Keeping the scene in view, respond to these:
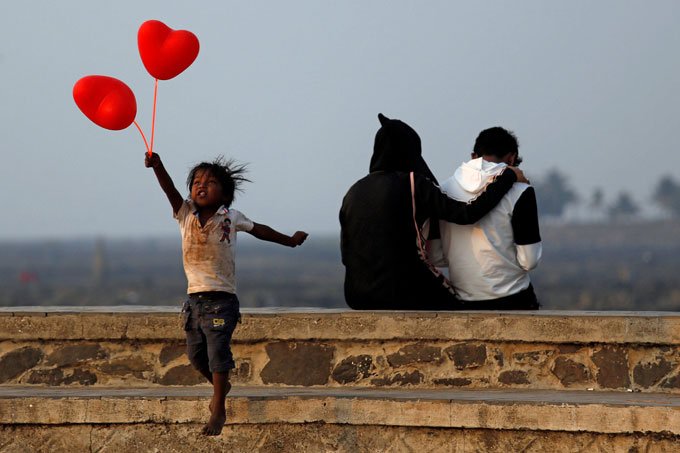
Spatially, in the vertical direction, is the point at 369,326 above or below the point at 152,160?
below

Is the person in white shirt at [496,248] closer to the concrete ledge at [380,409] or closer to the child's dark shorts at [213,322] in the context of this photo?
the concrete ledge at [380,409]

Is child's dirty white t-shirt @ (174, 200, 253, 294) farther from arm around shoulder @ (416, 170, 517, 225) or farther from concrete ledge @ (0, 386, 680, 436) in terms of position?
arm around shoulder @ (416, 170, 517, 225)

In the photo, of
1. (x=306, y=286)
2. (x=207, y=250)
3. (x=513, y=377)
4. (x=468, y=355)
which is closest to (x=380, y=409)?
(x=468, y=355)

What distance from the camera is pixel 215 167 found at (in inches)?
249

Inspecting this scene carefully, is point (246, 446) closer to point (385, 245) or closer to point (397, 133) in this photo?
point (385, 245)

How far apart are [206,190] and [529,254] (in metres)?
1.93

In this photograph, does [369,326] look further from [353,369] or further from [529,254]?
[529,254]

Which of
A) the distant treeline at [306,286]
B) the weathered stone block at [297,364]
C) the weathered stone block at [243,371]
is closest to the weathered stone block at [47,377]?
the weathered stone block at [243,371]

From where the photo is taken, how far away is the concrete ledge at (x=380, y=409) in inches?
239

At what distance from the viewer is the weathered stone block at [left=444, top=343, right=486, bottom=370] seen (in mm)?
6820

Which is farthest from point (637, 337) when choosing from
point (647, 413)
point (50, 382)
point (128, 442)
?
point (50, 382)

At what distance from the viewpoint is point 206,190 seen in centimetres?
627

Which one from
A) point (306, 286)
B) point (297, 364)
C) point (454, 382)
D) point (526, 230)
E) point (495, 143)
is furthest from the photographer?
point (306, 286)

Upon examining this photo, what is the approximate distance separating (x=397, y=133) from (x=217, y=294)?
1708 mm
